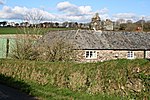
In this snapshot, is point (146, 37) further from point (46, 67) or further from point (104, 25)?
point (46, 67)

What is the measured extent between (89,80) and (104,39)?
29.5 metres

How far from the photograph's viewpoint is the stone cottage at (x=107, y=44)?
41.8 metres

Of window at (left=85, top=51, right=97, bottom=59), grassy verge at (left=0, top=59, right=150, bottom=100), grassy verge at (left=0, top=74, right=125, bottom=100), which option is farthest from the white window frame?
grassy verge at (left=0, top=74, right=125, bottom=100)

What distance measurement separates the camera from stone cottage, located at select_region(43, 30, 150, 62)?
41.8m

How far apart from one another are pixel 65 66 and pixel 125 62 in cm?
436

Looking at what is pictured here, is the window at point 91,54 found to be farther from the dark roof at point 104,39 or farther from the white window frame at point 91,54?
the dark roof at point 104,39

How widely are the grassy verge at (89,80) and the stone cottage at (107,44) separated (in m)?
21.1

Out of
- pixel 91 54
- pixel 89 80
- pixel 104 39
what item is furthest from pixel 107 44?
pixel 89 80

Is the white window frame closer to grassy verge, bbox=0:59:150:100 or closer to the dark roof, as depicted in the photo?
the dark roof

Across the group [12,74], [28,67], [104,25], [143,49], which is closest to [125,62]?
[28,67]

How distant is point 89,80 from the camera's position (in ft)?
50.8

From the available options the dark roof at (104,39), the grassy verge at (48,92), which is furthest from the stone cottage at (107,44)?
the grassy verge at (48,92)

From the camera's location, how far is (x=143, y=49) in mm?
45062

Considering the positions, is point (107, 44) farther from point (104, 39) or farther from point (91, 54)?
point (91, 54)
